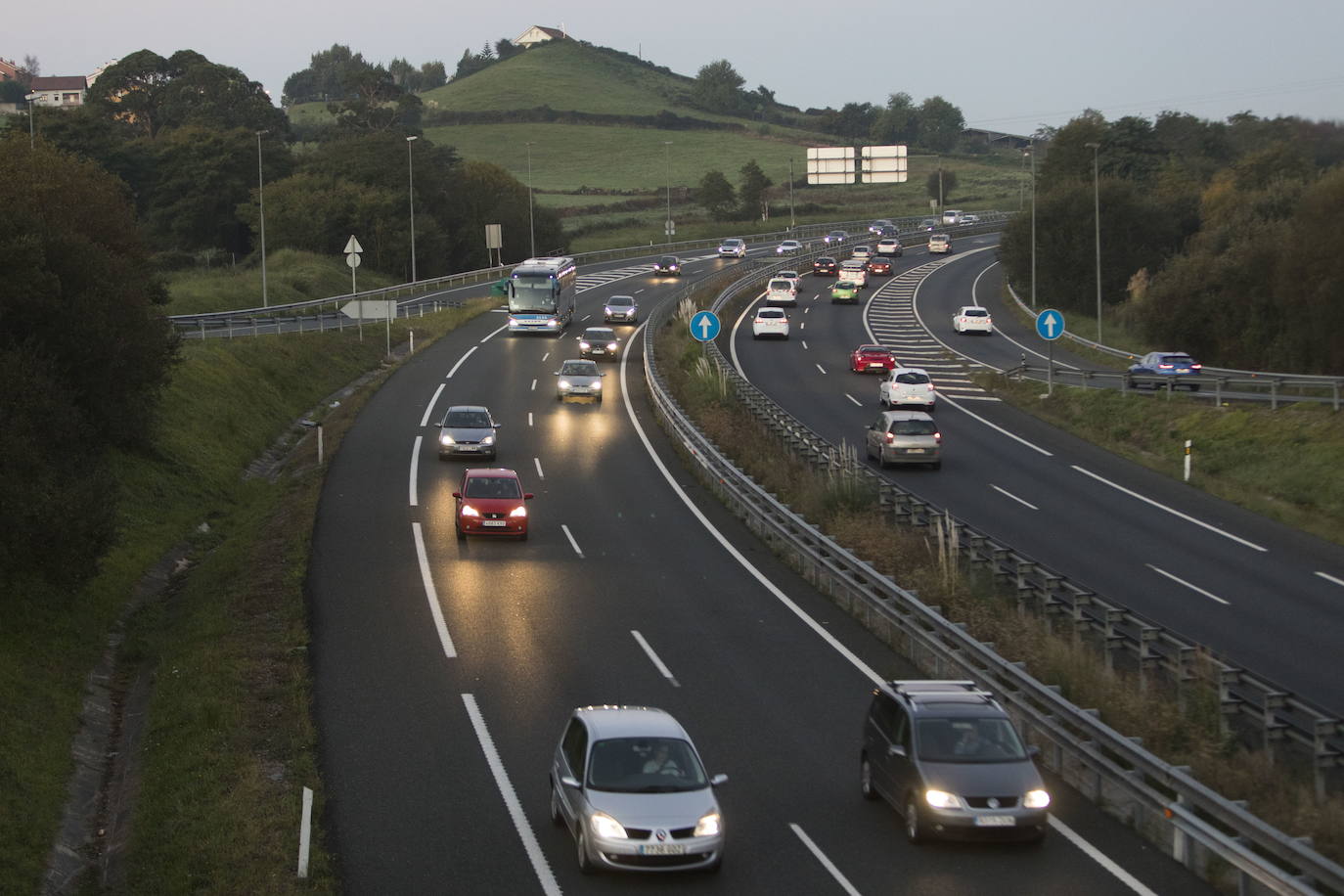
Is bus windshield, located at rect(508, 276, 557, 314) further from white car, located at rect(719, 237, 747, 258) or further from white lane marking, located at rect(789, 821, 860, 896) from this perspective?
white lane marking, located at rect(789, 821, 860, 896)

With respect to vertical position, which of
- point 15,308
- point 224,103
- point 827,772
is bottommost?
point 827,772

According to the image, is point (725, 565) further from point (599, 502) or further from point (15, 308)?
point (15, 308)

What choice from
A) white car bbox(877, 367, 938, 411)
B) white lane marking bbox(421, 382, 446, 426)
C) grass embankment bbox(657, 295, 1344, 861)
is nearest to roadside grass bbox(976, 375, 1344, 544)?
Answer: white car bbox(877, 367, 938, 411)

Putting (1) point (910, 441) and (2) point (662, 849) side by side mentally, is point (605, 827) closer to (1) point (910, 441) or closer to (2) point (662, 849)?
(2) point (662, 849)

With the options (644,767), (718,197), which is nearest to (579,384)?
(644,767)

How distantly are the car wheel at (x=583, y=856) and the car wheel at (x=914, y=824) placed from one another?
3.29 m

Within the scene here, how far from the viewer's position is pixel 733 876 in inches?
534

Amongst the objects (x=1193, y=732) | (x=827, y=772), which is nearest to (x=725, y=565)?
(x=827, y=772)

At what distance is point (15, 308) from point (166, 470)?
8126 millimetres

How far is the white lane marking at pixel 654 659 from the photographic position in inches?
815

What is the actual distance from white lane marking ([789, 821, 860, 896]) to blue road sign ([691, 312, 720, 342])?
110 ft

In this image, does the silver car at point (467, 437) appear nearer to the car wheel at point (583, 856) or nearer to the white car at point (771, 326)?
the car wheel at point (583, 856)

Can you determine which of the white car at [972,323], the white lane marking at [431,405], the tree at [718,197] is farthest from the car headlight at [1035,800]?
the tree at [718,197]

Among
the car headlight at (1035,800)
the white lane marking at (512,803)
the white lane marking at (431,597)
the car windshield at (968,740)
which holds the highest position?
the car windshield at (968,740)
